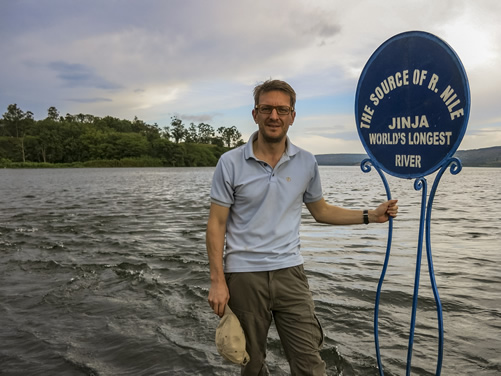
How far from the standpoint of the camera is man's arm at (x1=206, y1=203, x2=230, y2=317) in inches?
115

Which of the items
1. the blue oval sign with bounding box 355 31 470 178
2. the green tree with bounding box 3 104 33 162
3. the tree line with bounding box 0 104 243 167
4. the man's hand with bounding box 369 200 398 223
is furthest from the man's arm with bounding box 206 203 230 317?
the green tree with bounding box 3 104 33 162

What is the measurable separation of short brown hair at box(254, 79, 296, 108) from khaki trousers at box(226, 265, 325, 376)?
123cm

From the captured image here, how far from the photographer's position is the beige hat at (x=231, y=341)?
2828mm

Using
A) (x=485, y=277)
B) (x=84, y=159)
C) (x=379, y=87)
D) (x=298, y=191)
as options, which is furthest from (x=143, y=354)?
(x=84, y=159)

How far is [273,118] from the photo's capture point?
292 centimetres

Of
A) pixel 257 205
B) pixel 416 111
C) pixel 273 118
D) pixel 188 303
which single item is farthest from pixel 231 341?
pixel 188 303

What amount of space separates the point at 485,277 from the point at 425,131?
6.10 meters

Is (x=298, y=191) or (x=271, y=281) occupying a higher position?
(x=298, y=191)

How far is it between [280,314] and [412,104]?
171cm

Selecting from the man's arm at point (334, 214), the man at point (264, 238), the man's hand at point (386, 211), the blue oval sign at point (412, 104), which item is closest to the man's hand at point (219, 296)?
the man at point (264, 238)

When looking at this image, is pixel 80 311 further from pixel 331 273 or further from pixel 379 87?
pixel 379 87

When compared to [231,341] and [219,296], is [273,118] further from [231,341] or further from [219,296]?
[231,341]

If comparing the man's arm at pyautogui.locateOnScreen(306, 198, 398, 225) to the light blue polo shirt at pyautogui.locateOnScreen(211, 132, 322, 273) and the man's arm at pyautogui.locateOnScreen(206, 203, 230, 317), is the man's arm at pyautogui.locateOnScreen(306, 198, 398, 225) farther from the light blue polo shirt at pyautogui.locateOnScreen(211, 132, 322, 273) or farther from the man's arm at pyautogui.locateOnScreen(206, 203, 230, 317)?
the man's arm at pyautogui.locateOnScreen(206, 203, 230, 317)

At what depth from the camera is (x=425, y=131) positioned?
2.74 meters
